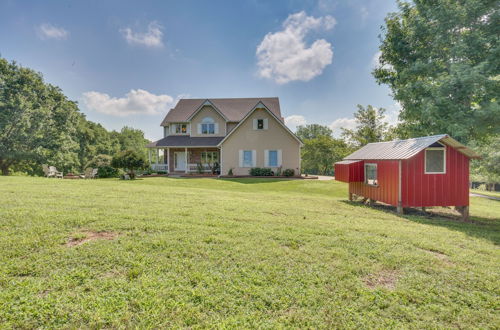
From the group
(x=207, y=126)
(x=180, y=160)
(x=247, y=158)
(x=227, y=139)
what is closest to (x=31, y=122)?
(x=180, y=160)

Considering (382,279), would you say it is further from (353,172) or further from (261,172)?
(261,172)

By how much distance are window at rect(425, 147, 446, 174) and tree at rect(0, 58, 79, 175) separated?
32.3 meters

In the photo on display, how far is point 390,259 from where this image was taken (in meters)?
3.87

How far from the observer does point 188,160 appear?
24172mm

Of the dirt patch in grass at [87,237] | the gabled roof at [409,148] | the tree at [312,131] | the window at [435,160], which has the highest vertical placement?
the tree at [312,131]

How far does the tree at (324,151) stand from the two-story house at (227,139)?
34.5 ft

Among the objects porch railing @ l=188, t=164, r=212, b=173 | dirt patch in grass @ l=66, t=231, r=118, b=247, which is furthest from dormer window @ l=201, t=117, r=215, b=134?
dirt patch in grass @ l=66, t=231, r=118, b=247

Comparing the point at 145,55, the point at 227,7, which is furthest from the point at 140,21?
the point at 227,7

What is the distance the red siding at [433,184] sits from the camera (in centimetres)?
829

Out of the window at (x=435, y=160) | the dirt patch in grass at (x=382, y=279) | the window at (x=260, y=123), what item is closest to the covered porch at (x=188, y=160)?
the window at (x=260, y=123)

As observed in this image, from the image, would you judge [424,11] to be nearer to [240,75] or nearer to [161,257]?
[240,75]

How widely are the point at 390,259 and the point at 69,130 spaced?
116 feet

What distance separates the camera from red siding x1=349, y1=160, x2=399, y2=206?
337 inches

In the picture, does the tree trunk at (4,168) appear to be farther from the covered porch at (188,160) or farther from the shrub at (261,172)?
the shrub at (261,172)
